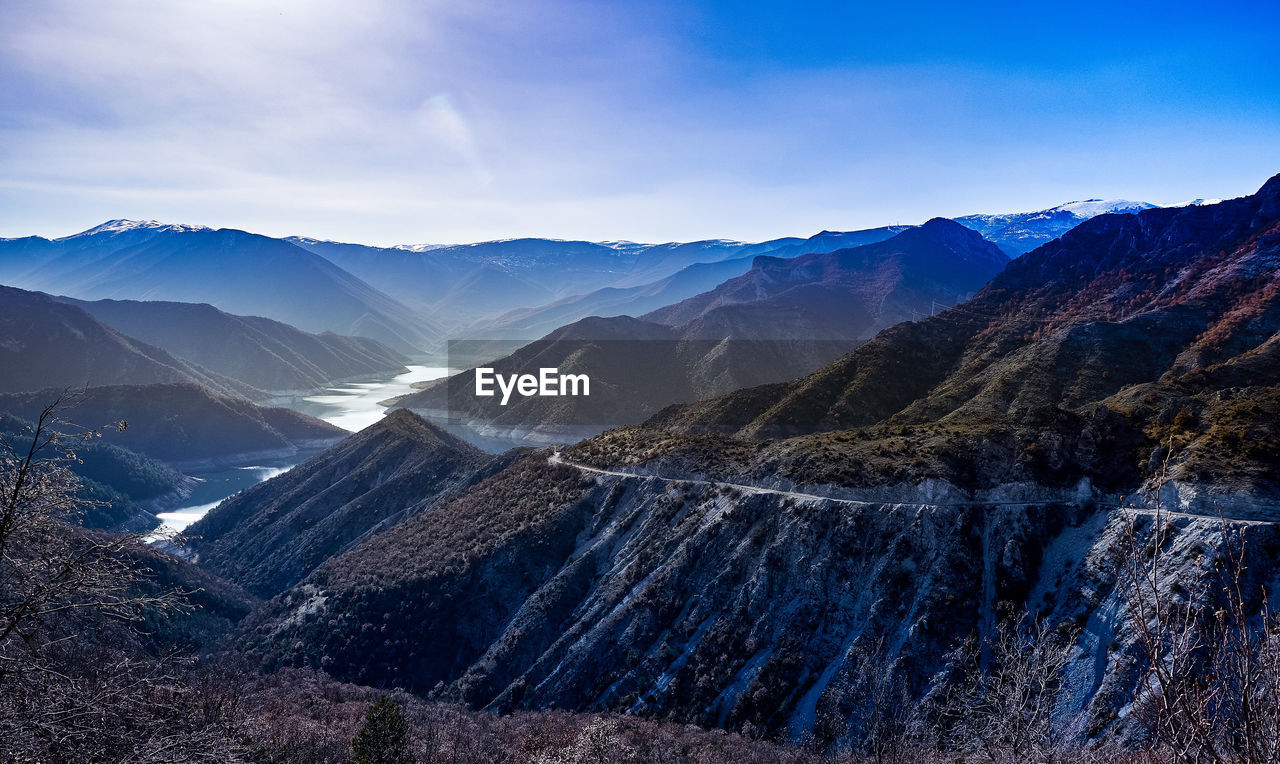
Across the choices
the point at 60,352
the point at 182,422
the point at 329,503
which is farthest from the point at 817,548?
the point at 60,352

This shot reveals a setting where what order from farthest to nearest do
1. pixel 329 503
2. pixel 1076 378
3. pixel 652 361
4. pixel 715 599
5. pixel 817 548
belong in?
pixel 652 361
pixel 329 503
pixel 1076 378
pixel 715 599
pixel 817 548

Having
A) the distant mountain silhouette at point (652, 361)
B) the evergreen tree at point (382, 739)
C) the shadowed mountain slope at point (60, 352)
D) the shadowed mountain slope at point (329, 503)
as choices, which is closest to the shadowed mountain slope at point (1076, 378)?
the shadowed mountain slope at point (329, 503)

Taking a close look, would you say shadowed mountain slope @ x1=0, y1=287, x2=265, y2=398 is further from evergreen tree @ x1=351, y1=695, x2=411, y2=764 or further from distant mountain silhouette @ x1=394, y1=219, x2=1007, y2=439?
evergreen tree @ x1=351, y1=695, x2=411, y2=764

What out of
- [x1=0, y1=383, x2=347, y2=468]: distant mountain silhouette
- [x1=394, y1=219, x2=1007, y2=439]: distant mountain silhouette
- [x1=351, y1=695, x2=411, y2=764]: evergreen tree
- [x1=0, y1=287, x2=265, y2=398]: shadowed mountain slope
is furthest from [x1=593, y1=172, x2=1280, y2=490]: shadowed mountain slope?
[x1=0, y1=287, x2=265, y2=398]: shadowed mountain slope

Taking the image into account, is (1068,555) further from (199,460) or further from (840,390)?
(199,460)

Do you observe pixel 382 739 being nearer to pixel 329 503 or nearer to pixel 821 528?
pixel 821 528

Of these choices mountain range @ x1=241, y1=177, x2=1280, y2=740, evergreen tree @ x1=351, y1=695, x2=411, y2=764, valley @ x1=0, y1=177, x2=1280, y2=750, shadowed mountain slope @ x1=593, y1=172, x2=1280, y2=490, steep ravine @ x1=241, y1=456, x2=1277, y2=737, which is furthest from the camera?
shadowed mountain slope @ x1=593, y1=172, x2=1280, y2=490


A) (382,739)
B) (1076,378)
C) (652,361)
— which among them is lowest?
(382,739)

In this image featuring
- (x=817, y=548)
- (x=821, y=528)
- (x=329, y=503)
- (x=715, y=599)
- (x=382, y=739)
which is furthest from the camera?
(x=329, y=503)

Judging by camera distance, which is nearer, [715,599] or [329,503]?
[715,599]
